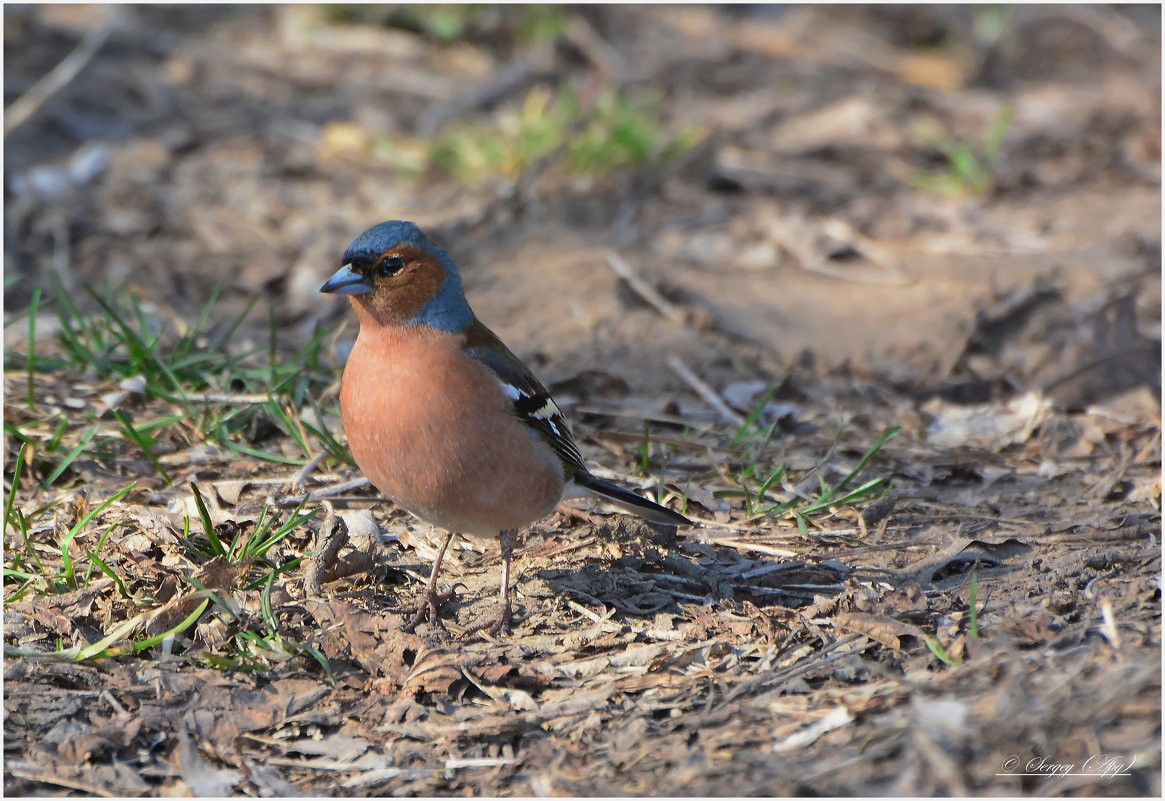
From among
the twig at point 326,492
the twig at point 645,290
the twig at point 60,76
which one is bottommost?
the twig at point 326,492

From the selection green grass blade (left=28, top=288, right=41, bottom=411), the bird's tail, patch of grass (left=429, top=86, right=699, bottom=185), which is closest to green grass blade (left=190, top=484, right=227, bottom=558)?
the bird's tail

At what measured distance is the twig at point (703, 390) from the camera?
6098mm

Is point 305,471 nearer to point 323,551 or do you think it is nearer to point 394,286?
point 323,551

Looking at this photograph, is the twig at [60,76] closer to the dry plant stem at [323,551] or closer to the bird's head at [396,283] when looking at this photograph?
the bird's head at [396,283]

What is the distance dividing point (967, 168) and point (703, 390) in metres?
3.71

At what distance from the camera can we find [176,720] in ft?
12.1

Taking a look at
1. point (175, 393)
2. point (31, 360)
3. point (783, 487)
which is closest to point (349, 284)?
point (175, 393)

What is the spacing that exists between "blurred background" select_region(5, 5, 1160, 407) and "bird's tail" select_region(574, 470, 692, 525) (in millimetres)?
1798

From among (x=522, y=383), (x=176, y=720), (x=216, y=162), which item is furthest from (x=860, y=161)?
(x=176, y=720)

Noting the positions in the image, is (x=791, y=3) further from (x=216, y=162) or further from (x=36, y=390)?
(x=36, y=390)

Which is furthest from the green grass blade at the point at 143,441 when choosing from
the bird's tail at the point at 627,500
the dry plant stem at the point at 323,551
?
the bird's tail at the point at 627,500

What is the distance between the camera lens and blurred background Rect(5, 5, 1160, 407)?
6.96 m

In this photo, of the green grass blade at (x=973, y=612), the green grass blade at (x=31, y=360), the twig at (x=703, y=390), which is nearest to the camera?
the green grass blade at (x=973, y=612)

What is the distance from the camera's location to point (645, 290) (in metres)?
7.17
